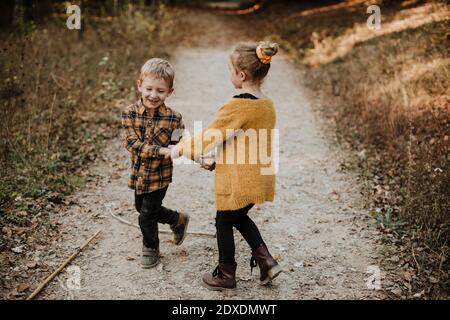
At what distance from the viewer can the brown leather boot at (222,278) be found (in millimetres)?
3761

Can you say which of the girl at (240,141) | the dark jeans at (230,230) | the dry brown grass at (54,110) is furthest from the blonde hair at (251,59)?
the dry brown grass at (54,110)

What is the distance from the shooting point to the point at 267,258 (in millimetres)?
3703

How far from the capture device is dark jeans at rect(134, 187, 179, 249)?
12.7ft

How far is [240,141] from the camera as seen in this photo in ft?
10.9

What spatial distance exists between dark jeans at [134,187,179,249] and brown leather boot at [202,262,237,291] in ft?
2.04

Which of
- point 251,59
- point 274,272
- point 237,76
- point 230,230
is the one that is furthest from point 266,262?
point 251,59

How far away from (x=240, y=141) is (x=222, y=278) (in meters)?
1.27

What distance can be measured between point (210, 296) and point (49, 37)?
29.8 feet

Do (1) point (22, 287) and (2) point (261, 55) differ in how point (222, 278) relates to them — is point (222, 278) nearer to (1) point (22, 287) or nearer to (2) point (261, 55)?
(1) point (22, 287)

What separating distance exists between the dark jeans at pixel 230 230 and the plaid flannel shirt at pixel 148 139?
2.14ft

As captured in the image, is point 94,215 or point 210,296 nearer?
point 210,296

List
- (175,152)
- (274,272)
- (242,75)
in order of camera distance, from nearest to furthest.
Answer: (242,75)
(175,152)
(274,272)
